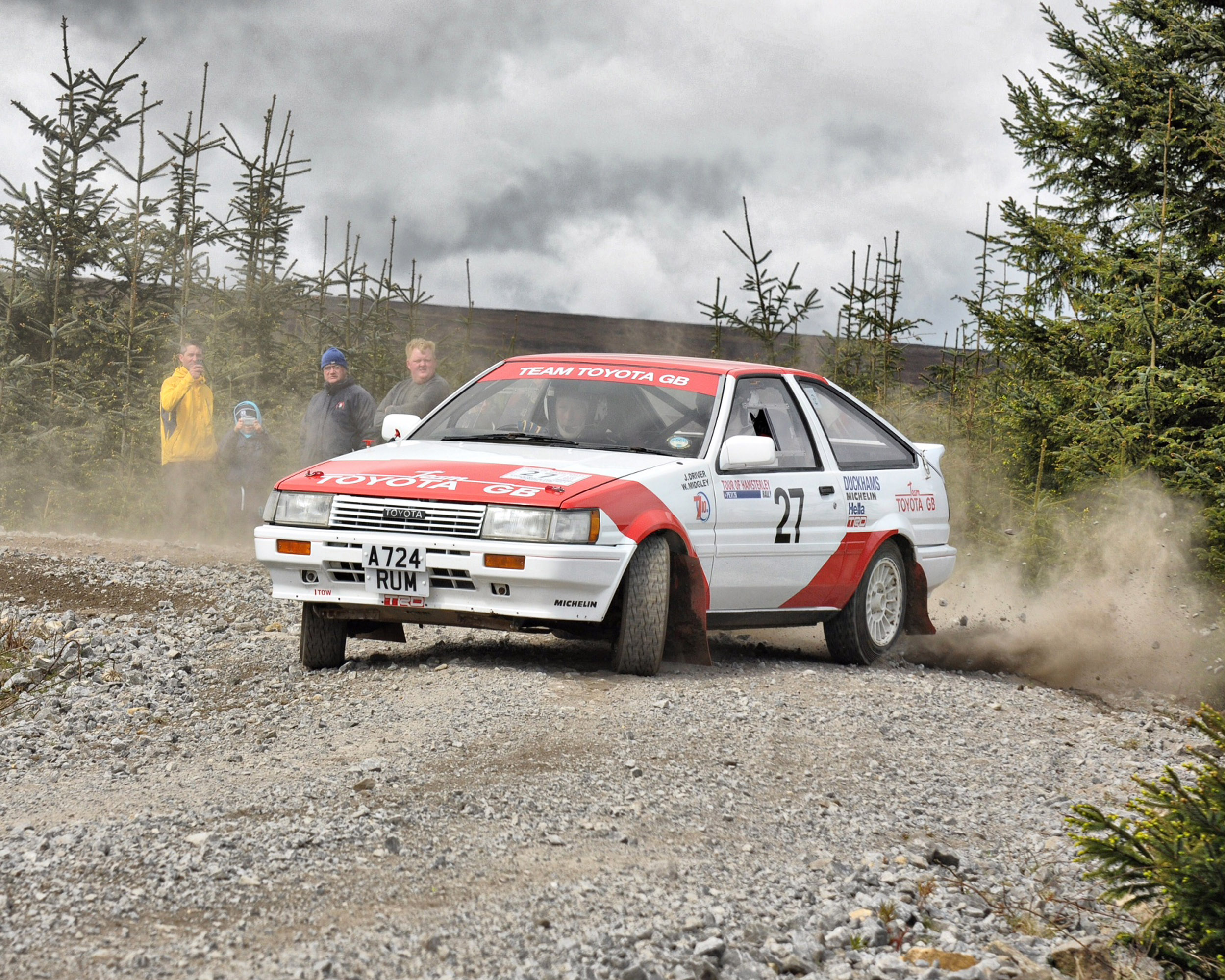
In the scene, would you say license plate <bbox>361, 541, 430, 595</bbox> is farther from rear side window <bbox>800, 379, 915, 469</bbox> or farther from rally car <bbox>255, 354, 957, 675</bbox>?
rear side window <bbox>800, 379, 915, 469</bbox>

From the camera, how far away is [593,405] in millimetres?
7531

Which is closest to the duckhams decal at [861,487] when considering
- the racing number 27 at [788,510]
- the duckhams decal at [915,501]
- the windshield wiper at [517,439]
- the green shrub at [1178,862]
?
the duckhams decal at [915,501]

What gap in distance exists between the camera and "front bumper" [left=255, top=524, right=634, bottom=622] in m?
6.18

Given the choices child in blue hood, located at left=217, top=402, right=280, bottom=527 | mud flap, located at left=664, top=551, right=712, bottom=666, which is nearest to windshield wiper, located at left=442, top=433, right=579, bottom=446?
mud flap, located at left=664, top=551, right=712, bottom=666

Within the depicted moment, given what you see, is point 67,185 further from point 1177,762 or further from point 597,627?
point 1177,762

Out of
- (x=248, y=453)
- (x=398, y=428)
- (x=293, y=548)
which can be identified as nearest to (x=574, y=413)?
(x=398, y=428)

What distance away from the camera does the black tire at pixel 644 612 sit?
6.49 meters

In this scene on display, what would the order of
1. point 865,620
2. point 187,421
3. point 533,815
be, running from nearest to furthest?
1. point 533,815
2. point 865,620
3. point 187,421

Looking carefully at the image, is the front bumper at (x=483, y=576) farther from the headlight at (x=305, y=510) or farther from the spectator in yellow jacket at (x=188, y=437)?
the spectator in yellow jacket at (x=188, y=437)

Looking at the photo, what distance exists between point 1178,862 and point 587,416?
14.9 feet

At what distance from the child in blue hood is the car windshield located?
275 inches

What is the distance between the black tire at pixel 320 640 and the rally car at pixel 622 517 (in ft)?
0.04

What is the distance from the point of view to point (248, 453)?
14.3m

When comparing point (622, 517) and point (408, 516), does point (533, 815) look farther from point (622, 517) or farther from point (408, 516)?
point (408, 516)
